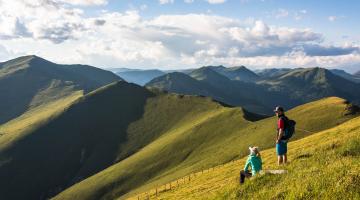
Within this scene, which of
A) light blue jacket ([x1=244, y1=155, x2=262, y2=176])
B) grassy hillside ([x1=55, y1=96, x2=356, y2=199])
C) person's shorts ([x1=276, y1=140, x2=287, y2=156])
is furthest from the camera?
grassy hillside ([x1=55, y1=96, x2=356, y2=199])

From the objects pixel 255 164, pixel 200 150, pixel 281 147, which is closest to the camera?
pixel 255 164

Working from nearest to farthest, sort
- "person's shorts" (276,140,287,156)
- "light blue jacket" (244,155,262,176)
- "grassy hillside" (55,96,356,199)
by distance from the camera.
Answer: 1. "light blue jacket" (244,155,262,176)
2. "person's shorts" (276,140,287,156)
3. "grassy hillside" (55,96,356,199)

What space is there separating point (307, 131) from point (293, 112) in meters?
30.0

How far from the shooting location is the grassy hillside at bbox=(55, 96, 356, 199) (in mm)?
148750

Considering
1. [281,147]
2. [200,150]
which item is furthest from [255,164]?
Answer: [200,150]

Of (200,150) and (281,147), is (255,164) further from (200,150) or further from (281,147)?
(200,150)

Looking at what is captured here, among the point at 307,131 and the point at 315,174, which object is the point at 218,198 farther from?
the point at 307,131

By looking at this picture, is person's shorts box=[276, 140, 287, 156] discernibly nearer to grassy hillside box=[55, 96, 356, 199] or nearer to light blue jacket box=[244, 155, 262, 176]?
light blue jacket box=[244, 155, 262, 176]

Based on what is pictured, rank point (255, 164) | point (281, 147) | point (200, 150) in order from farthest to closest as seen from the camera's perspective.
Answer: point (200, 150), point (281, 147), point (255, 164)

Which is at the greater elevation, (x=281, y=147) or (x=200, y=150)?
(x=281, y=147)

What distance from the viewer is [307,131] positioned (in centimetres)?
14375

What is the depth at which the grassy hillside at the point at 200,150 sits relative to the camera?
149 meters

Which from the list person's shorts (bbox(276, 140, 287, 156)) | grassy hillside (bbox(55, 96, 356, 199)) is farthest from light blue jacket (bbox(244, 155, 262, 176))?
grassy hillside (bbox(55, 96, 356, 199))

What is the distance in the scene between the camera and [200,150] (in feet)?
592
